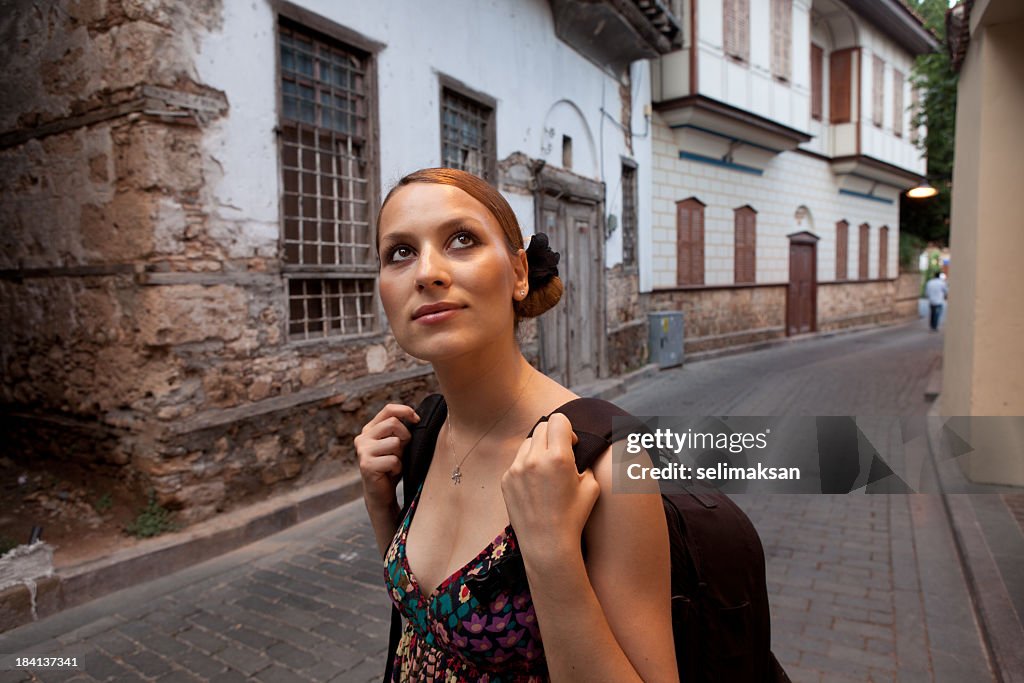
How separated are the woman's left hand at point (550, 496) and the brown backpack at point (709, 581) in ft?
0.40

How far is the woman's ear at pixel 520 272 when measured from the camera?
1.50 m

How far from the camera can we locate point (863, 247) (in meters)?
23.2

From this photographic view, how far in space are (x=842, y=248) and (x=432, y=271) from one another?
23.3 meters

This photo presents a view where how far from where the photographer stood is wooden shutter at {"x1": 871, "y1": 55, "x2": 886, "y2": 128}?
68.4 ft

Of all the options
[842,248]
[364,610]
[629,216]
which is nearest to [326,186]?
[364,610]

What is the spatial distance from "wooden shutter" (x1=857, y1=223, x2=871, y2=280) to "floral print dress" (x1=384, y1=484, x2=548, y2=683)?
24.7 metres

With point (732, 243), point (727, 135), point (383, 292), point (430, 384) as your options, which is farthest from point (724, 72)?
point (383, 292)

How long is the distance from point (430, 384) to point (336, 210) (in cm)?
217

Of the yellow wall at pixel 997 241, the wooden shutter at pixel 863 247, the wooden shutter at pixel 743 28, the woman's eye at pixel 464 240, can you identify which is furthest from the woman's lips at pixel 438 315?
the wooden shutter at pixel 863 247

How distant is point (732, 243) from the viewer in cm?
1673

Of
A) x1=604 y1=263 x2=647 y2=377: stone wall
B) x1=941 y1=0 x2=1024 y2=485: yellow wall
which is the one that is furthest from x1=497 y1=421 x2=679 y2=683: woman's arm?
x1=604 y1=263 x2=647 y2=377: stone wall

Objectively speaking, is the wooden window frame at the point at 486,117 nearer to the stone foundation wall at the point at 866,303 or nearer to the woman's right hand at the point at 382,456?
the woman's right hand at the point at 382,456

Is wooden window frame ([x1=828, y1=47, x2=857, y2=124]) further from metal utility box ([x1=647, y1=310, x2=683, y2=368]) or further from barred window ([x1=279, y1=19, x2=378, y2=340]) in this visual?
barred window ([x1=279, y1=19, x2=378, y2=340])

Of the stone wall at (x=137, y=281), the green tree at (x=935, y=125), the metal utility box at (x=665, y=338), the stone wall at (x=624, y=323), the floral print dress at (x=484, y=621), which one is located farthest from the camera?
the metal utility box at (x=665, y=338)
